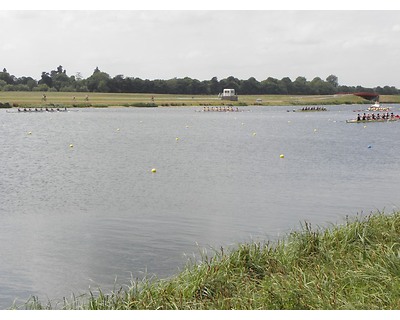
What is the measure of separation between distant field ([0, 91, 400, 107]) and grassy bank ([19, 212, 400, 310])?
337ft

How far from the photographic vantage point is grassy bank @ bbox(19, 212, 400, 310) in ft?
25.3

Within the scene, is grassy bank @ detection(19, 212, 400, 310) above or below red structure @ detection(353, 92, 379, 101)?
above

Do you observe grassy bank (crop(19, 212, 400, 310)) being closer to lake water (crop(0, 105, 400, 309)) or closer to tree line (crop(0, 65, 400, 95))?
lake water (crop(0, 105, 400, 309))

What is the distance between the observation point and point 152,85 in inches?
5679

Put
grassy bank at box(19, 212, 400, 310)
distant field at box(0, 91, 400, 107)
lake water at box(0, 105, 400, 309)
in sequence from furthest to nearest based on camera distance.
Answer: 1. distant field at box(0, 91, 400, 107)
2. lake water at box(0, 105, 400, 309)
3. grassy bank at box(19, 212, 400, 310)

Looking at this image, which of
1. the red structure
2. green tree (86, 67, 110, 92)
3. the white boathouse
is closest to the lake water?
green tree (86, 67, 110, 92)

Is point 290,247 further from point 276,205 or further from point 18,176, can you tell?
point 18,176

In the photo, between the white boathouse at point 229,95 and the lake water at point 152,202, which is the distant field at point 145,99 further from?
the lake water at point 152,202

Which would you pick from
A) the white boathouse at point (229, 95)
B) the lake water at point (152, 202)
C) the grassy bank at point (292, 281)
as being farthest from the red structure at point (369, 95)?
the grassy bank at point (292, 281)

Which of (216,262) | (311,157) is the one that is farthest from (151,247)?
(311,157)

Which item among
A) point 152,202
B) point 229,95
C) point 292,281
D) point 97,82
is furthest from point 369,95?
point 292,281

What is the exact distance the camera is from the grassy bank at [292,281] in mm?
7703

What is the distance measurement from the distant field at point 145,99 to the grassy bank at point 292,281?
102727 millimetres

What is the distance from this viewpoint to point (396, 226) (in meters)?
12.3
